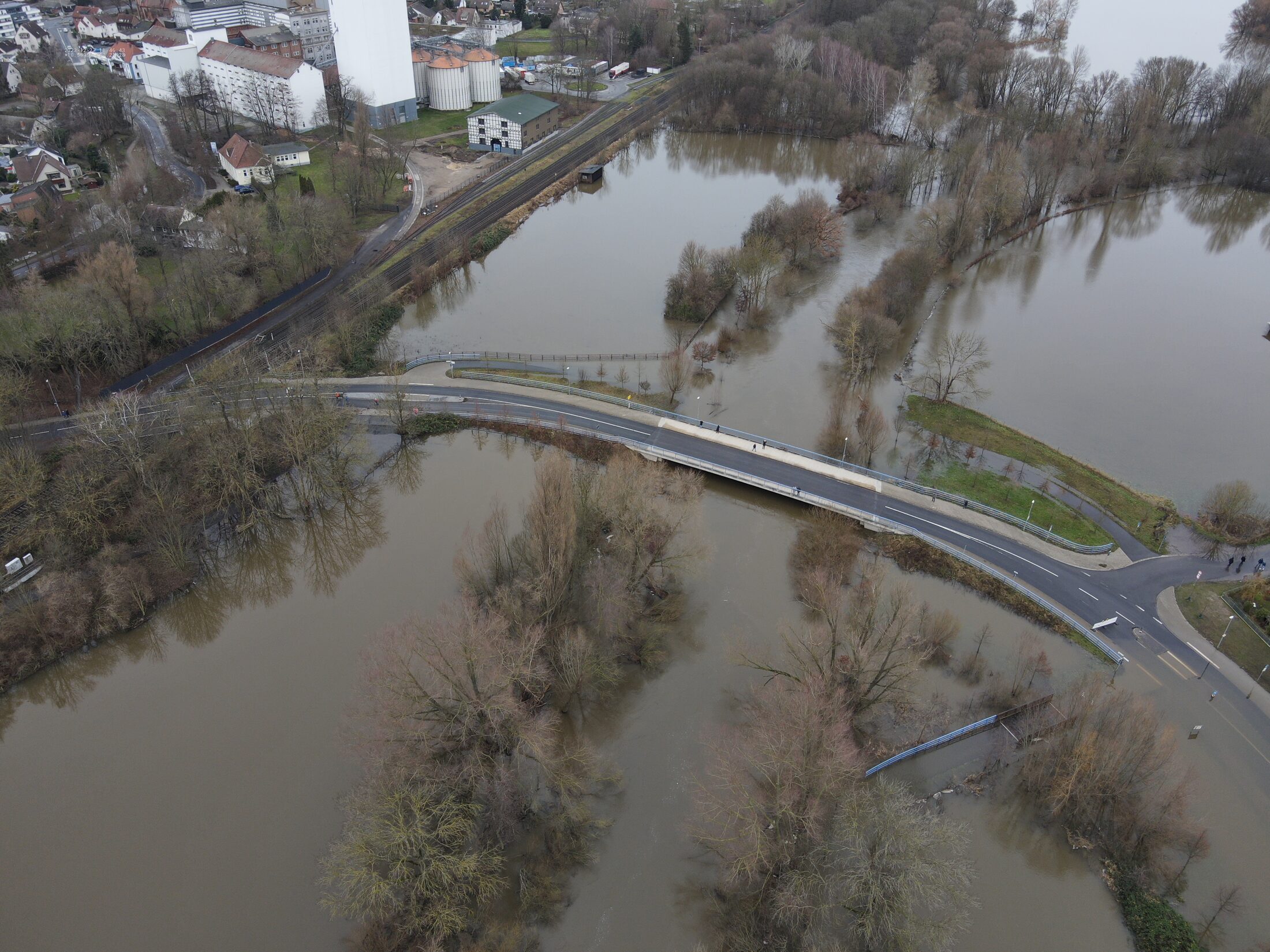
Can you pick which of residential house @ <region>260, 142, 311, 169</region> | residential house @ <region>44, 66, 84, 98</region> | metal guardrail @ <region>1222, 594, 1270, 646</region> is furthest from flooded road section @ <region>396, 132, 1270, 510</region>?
residential house @ <region>44, 66, 84, 98</region>

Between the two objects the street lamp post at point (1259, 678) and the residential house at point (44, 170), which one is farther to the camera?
the residential house at point (44, 170)

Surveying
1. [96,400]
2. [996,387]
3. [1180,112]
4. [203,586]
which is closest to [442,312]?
[96,400]

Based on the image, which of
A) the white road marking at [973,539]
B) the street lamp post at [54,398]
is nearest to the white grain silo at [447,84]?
the street lamp post at [54,398]

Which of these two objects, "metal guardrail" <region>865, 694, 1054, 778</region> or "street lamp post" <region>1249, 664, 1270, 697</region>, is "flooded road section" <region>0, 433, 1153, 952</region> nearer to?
"metal guardrail" <region>865, 694, 1054, 778</region>

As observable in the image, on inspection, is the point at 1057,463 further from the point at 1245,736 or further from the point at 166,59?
the point at 166,59

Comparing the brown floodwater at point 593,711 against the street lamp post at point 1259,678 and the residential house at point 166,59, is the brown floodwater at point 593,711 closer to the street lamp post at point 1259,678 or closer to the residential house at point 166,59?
the street lamp post at point 1259,678

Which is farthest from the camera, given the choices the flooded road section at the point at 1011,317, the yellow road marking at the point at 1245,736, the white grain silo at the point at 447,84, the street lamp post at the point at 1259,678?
the white grain silo at the point at 447,84
